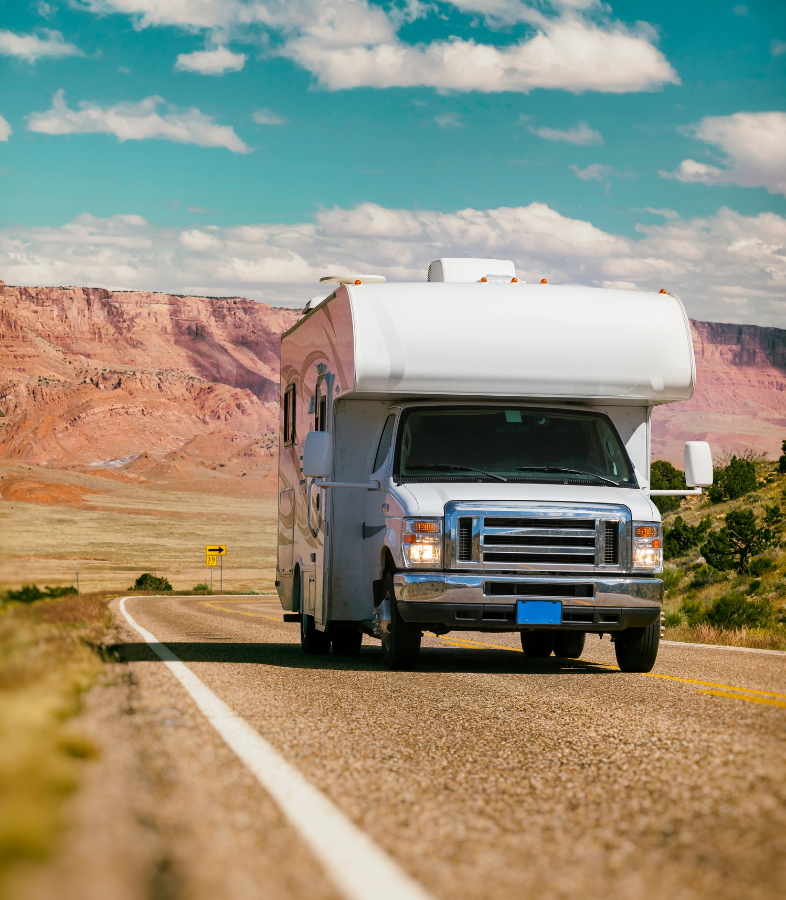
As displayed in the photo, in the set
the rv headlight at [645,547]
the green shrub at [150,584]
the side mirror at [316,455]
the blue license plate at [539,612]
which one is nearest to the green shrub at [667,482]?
the green shrub at [150,584]

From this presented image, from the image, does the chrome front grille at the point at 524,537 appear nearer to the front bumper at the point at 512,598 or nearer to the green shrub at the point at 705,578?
the front bumper at the point at 512,598

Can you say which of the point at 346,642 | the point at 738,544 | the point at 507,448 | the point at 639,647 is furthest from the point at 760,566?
the point at 507,448

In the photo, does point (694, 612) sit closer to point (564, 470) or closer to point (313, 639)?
point (313, 639)

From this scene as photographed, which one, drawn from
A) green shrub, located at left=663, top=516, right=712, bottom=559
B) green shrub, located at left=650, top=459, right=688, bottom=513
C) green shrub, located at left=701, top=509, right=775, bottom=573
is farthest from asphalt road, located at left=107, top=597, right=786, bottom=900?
green shrub, located at left=650, top=459, right=688, bottom=513

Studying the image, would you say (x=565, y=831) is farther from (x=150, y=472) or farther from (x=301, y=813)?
(x=150, y=472)

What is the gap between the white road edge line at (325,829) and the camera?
11.8 ft

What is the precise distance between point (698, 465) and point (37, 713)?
291 inches

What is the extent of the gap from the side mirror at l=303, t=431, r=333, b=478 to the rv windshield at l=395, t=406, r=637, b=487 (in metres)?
0.74

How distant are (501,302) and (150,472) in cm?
12143

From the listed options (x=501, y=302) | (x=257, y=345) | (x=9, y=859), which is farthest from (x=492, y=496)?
(x=257, y=345)

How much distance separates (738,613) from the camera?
22.9 m

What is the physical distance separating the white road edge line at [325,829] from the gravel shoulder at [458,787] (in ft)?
0.21

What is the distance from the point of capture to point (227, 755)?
562 centimetres

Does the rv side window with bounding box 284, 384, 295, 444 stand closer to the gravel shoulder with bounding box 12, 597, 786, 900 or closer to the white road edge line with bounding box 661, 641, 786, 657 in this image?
the gravel shoulder with bounding box 12, 597, 786, 900
